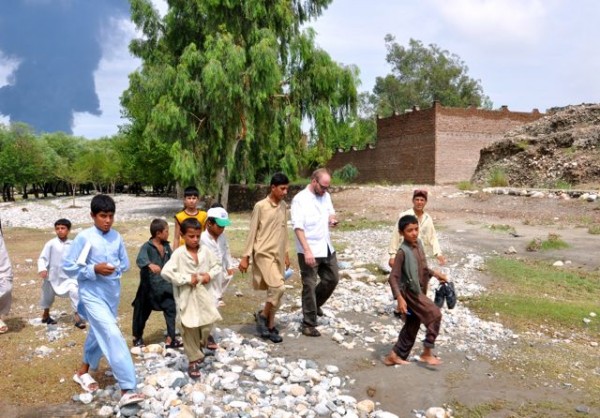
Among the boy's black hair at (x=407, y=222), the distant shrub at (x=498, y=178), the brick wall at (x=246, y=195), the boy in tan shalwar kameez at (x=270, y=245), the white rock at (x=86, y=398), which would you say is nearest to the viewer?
the white rock at (x=86, y=398)

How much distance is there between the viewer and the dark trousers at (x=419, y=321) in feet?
14.7

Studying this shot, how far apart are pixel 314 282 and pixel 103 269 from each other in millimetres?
2240

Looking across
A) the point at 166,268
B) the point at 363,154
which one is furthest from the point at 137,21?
the point at 166,268

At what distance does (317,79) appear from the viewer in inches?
901

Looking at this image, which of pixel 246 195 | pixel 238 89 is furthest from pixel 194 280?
pixel 246 195

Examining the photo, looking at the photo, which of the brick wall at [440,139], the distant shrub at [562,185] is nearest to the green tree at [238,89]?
the brick wall at [440,139]

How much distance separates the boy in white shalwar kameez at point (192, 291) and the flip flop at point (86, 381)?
80cm

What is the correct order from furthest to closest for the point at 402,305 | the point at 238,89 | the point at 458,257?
the point at 238,89
the point at 458,257
the point at 402,305

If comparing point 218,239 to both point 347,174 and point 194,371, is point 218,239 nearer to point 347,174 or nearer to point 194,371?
point 194,371

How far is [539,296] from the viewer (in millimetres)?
7715

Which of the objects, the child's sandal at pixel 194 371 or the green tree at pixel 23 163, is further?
the green tree at pixel 23 163

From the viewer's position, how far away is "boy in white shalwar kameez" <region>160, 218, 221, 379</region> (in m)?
4.13

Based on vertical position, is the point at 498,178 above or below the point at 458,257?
above

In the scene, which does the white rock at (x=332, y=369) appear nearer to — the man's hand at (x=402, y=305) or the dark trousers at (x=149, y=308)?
the man's hand at (x=402, y=305)
